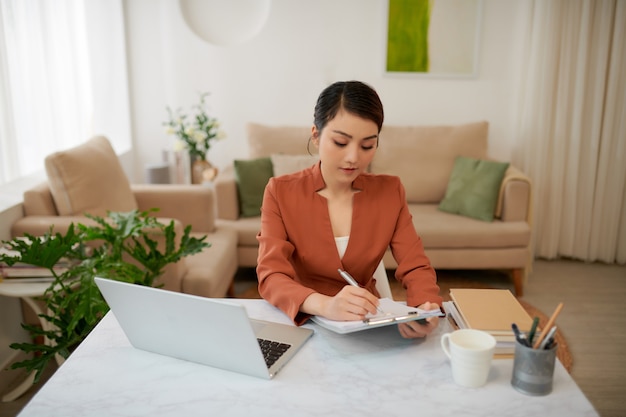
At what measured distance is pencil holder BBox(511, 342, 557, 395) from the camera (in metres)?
1.02

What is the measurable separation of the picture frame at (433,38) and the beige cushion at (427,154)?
1.51 feet

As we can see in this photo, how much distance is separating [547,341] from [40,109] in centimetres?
287

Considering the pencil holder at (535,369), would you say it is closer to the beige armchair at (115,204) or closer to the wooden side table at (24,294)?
the wooden side table at (24,294)

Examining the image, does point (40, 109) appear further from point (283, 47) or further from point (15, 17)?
point (283, 47)

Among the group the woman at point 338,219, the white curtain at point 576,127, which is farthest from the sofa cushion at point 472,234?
the woman at point 338,219

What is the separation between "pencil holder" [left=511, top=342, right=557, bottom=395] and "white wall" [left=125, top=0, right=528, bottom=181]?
3262mm

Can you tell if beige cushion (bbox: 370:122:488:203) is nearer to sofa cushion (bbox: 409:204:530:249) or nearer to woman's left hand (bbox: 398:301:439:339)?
sofa cushion (bbox: 409:204:530:249)

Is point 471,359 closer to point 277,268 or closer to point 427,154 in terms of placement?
point 277,268

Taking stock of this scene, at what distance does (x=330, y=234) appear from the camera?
1.52 m

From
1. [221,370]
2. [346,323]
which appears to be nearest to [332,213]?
[346,323]

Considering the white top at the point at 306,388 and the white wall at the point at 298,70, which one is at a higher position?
the white wall at the point at 298,70

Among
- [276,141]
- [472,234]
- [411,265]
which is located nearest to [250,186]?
[276,141]

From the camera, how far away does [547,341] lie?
1.03m

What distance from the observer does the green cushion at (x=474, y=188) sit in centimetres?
348
